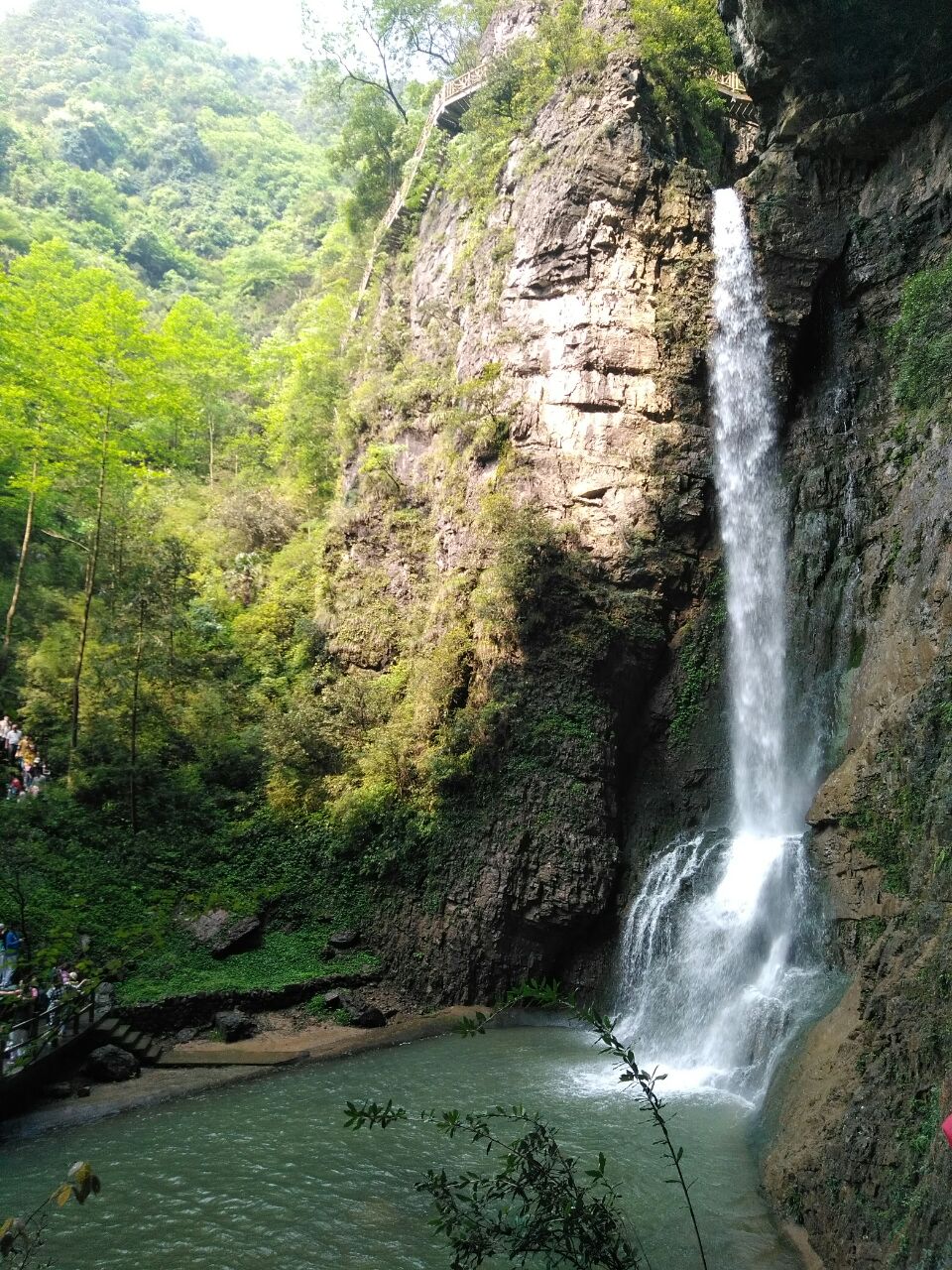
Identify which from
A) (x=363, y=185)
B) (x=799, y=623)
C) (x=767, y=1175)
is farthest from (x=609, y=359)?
(x=363, y=185)

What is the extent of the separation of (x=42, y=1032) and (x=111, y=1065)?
110 cm

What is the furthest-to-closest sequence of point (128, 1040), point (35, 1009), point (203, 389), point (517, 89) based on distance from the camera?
point (203, 389) → point (517, 89) → point (128, 1040) → point (35, 1009)

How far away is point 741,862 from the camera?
46.6 ft

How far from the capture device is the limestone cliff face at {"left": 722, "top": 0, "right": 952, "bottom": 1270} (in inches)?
290

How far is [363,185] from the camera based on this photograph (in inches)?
1300

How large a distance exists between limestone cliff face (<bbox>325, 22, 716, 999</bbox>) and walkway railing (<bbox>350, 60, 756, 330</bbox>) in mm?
3903

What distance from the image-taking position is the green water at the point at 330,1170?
7.60 meters

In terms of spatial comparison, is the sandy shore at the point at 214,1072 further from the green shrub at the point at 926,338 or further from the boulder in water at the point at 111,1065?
the green shrub at the point at 926,338

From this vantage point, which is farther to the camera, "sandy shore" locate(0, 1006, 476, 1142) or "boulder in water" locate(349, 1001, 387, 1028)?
"boulder in water" locate(349, 1001, 387, 1028)

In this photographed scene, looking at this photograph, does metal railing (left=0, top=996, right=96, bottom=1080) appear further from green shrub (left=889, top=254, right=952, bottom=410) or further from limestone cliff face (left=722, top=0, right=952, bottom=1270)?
green shrub (left=889, top=254, right=952, bottom=410)

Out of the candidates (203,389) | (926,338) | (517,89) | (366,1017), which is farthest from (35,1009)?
(517,89)

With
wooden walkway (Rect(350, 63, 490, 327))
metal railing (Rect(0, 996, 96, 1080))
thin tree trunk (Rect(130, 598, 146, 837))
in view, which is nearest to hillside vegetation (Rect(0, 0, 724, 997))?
thin tree trunk (Rect(130, 598, 146, 837))

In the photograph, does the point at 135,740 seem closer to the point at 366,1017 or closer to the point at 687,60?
the point at 366,1017

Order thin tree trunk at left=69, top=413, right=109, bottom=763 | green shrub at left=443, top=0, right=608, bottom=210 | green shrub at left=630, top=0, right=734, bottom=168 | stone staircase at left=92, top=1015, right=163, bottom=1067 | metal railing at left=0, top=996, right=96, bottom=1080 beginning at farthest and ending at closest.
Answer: green shrub at left=443, top=0, right=608, bottom=210
green shrub at left=630, top=0, right=734, bottom=168
thin tree trunk at left=69, top=413, right=109, bottom=763
stone staircase at left=92, top=1015, right=163, bottom=1067
metal railing at left=0, top=996, right=96, bottom=1080
